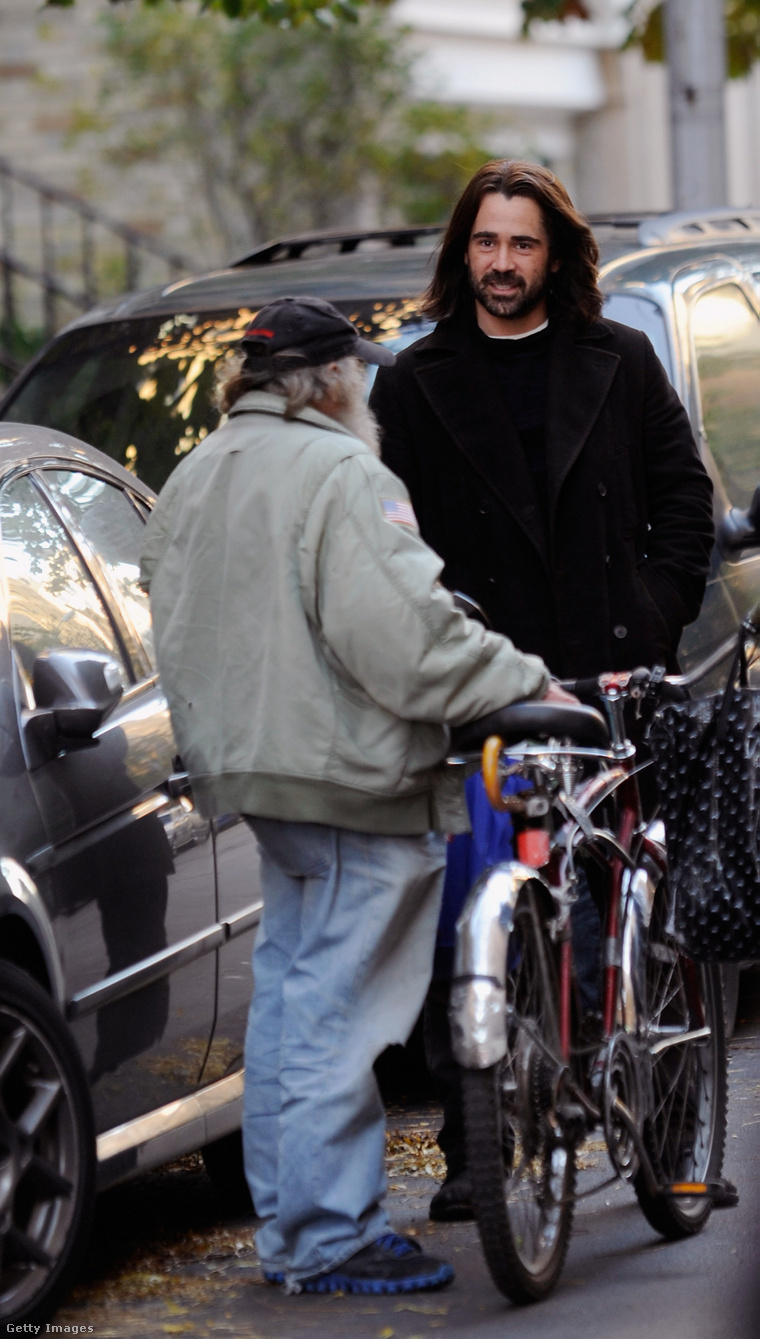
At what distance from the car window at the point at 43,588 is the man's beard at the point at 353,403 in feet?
2.22

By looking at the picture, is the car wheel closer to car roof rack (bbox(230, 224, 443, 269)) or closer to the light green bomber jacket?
the light green bomber jacket

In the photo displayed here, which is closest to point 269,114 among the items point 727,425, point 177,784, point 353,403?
point 727,425

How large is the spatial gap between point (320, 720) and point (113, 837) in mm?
547

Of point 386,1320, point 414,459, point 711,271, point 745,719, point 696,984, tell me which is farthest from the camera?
point 711,271

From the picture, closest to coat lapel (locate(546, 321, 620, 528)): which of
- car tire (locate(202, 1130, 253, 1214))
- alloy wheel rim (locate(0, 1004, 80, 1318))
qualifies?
car tire (locate(202, 1130, 253, 1214))

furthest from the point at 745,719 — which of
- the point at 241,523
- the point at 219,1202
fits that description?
the point at 219,1202

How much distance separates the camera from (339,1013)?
4023 millimetres

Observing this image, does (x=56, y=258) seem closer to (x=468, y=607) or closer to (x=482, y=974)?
(x=468, y=607)

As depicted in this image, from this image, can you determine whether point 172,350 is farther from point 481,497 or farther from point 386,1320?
point 386,1320

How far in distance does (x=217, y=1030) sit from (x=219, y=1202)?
671 millimetres

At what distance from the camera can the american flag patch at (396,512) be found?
12.7 feet

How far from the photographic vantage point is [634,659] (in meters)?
4.75

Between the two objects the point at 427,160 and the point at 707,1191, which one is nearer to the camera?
the point at 707,1191

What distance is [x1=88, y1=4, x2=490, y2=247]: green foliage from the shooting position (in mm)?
17391
